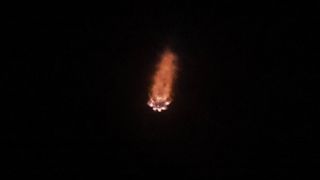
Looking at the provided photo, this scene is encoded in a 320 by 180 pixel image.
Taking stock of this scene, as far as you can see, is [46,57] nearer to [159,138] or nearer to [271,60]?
[159,138]

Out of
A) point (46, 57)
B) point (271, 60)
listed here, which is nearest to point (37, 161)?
point (46, 57)

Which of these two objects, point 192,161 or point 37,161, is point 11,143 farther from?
point 192,161

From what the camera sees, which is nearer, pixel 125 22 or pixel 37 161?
pixel 125 22

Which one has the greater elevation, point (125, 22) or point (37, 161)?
point (125, 22)

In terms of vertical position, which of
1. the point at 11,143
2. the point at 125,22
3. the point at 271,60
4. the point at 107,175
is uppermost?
the point at 125,22

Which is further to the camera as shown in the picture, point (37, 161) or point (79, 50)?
point (37, 161)

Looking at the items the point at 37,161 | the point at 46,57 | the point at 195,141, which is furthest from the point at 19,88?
the point at 195,141
